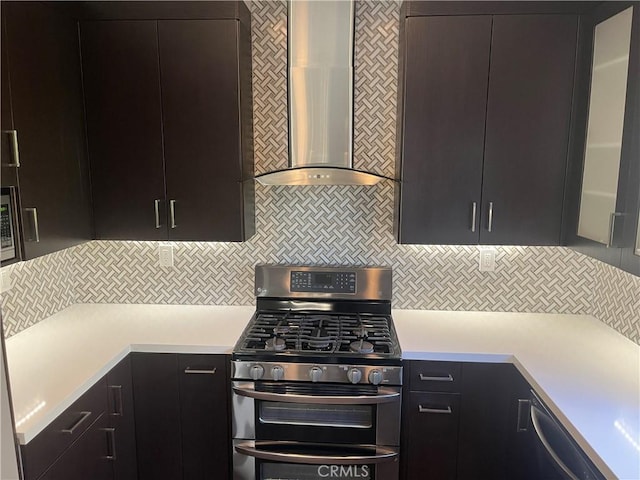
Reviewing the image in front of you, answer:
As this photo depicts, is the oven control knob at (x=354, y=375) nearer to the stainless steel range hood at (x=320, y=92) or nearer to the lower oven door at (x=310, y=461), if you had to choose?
the lower oven door at (x=310, y=461)

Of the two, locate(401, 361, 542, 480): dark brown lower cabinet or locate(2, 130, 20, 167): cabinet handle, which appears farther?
locate(401, 361, 542, 480): dark brown lower cabinet

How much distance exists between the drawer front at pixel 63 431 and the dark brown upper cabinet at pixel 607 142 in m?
1.95

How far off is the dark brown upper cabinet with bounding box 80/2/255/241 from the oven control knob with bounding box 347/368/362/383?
2.60 feet

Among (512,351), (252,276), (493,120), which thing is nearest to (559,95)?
(493,120)

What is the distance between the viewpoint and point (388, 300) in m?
2.37

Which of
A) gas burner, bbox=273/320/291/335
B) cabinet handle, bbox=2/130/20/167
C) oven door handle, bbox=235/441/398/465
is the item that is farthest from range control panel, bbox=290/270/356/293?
cabinet handle, bbox=2/130/20/167

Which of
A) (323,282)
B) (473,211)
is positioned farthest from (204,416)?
(473,211)

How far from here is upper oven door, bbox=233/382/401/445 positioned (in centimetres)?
190

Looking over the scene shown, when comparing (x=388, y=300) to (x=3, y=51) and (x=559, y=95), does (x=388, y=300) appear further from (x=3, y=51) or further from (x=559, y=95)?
(x=3, y=51)

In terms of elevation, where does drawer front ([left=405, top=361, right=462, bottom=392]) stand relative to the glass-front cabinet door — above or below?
below

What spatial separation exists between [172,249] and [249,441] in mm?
1069

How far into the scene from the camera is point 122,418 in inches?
76.2

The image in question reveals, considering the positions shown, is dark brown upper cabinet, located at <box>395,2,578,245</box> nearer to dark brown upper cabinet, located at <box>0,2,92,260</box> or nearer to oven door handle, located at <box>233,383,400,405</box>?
oven door handle, located at <box>233,383,400,405</box>

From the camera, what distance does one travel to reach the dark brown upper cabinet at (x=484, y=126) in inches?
78.0
